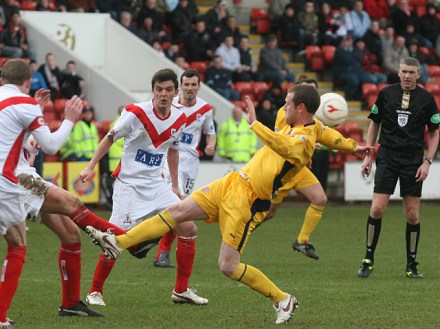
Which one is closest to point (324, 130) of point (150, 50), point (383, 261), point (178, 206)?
point (178, 206)

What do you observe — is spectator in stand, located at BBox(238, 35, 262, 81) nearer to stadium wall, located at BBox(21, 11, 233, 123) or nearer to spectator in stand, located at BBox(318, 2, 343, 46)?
stadium wall, located at BBox(21, 11, 233, 123)

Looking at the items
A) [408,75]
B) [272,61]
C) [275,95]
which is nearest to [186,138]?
[408,75]

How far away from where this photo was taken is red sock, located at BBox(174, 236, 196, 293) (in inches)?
364

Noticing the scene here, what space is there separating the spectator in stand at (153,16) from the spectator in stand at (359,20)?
212 inches

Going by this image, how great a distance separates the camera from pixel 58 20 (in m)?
22.7

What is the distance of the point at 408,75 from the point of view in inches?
427

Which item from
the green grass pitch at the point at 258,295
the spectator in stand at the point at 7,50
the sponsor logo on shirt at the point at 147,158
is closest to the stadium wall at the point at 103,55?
the spectator in stand at the point at 7,50

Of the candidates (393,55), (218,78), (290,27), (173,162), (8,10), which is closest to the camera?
(173,162)

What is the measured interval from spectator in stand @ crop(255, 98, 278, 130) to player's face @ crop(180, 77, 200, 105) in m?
9.27

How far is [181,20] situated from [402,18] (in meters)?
6.63

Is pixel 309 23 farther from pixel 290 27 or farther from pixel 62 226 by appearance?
pixel 62 226

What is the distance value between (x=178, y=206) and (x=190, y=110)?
405cm

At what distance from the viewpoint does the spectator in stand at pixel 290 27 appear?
2575 centimetres

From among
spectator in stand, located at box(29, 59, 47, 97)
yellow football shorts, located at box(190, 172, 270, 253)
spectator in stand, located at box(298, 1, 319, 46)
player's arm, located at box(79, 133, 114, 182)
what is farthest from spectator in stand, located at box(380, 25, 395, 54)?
yellow football shorts, located at box(190, 172, 270, 253)
